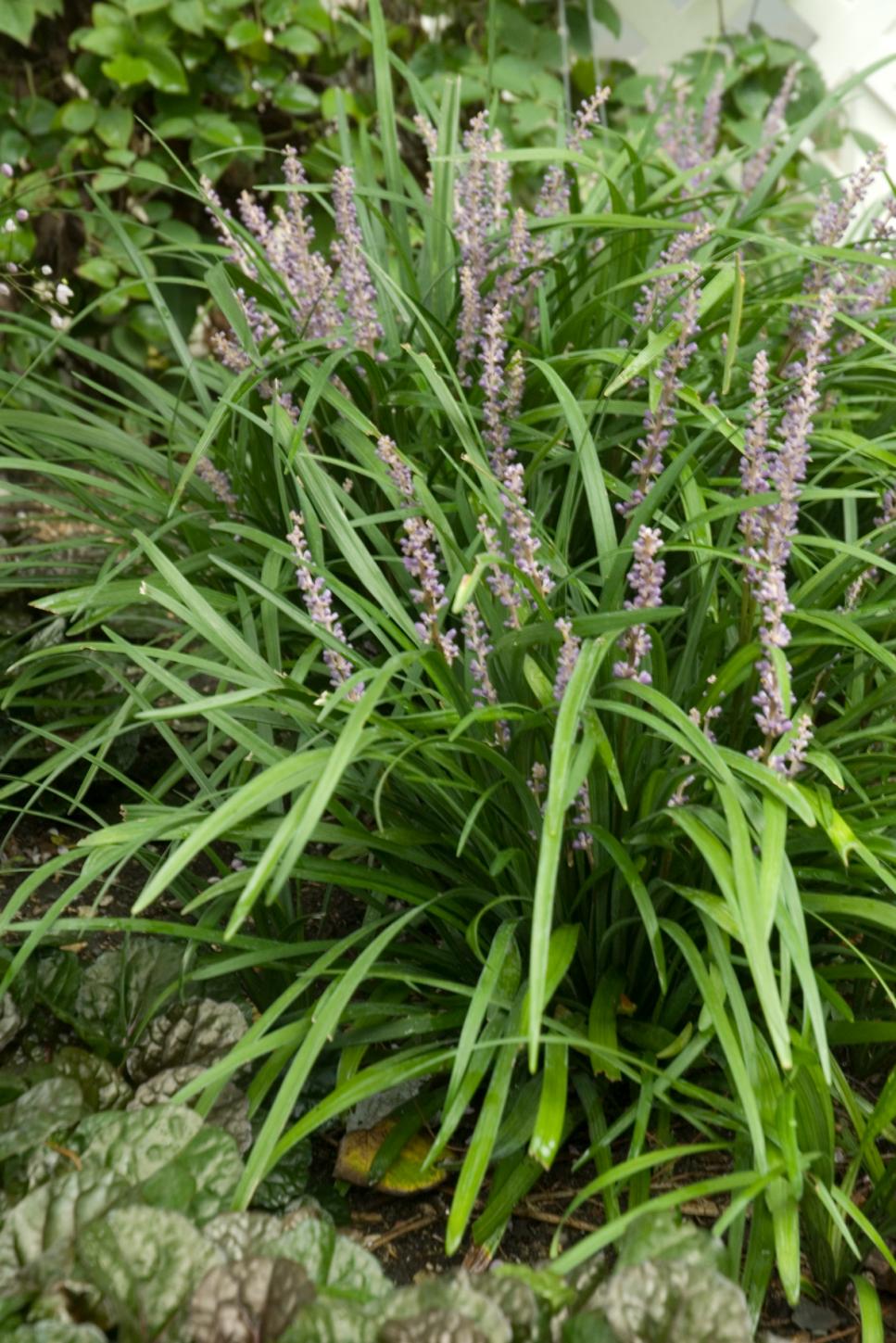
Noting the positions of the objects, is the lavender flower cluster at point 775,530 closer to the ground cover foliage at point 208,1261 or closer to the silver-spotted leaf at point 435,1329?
the ground cover foliage at point 208,1261

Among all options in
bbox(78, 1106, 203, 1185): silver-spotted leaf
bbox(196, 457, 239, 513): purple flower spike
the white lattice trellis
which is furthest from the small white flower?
bbox(78, 1106, 203, 1185): silver-spotted leaf

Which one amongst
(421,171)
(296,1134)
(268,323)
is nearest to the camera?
(296,1134)

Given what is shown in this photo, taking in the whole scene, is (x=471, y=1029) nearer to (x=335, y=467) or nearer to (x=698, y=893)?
(x=698, y=893)

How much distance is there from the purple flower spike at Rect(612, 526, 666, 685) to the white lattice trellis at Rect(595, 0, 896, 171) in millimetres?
3456

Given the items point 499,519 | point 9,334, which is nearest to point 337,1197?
point 499,519

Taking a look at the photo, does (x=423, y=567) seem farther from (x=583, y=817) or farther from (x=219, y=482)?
(x=219, y=482)

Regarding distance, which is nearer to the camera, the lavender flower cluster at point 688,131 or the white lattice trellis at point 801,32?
the lavender flower cluster at point 688,131

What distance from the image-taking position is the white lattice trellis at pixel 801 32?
452 cm

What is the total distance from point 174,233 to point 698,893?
113 inches

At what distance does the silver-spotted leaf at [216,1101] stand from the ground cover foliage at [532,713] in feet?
0.08

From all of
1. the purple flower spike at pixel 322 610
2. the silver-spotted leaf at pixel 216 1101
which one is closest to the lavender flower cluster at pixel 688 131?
the purple flower spike at pixel 322 610

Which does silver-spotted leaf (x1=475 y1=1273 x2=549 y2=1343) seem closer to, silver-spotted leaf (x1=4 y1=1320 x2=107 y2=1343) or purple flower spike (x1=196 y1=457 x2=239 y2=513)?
silver-spotted leaf (x1=4 y1=1320 x2=107 y2=1343)

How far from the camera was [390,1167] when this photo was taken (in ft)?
5.79

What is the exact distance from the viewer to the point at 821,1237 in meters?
1.59
